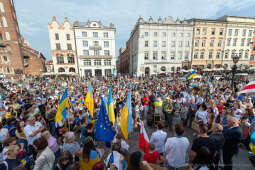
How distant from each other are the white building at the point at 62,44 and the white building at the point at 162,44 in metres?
18.7

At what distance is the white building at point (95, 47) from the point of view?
32031mm

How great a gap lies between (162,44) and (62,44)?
2768 cm

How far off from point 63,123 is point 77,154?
2541 mm

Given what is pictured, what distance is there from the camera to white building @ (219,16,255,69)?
31.8m

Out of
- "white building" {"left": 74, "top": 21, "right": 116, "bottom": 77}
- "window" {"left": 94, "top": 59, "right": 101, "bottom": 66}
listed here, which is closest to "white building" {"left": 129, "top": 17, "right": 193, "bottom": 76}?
"white building" {"left": 74, "top": 21, "right": 116, "bottom": 77}

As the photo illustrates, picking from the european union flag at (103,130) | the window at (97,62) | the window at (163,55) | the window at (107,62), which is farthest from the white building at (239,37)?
the european union flag at (103,130)

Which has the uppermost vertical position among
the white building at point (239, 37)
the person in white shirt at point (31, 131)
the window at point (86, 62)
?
the white building at point (239, 37)

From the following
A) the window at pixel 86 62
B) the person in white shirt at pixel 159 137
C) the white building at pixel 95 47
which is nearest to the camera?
the person in white shirt at pixel 159 137

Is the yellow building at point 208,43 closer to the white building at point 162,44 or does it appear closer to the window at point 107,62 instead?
the white building at point 162,44

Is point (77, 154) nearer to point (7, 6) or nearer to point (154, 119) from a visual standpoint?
point (154, 119)

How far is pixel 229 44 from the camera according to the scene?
3328cm

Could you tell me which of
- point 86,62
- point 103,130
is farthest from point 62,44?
point 103,130

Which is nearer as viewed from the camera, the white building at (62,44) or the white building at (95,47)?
the white building at (62,44)

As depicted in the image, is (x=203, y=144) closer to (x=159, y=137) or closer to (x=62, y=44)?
(x=159, y=137)
